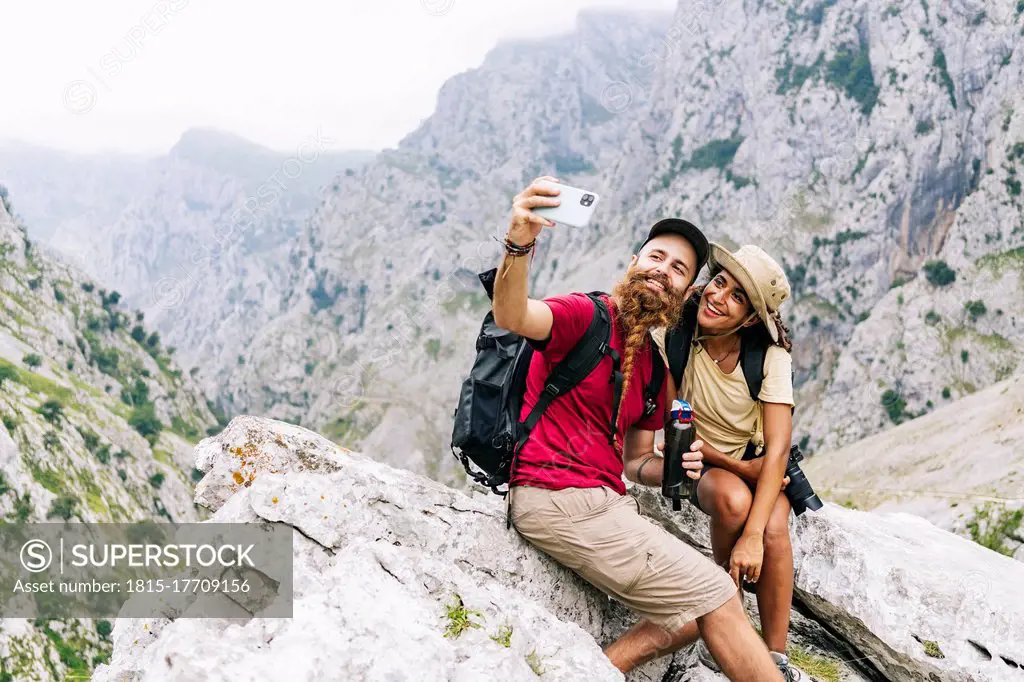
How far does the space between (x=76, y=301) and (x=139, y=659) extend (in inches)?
6966

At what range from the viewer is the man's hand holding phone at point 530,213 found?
4.82m

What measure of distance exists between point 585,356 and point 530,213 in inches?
67.5

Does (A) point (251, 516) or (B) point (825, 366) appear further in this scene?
(B) point (825, 366)

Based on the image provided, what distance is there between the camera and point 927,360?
120 meters

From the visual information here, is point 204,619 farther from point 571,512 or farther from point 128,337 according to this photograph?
point 128,337

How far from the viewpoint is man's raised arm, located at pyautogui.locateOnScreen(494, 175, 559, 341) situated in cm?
483

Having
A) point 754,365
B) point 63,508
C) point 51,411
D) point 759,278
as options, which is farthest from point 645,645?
point 51,411

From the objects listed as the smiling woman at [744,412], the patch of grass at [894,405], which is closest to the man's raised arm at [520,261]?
the smiling woman at [744,412]

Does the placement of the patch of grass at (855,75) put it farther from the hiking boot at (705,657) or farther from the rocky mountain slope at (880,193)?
the hiking boot at (705,657)

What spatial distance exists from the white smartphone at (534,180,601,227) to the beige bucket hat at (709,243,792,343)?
8.17 feet

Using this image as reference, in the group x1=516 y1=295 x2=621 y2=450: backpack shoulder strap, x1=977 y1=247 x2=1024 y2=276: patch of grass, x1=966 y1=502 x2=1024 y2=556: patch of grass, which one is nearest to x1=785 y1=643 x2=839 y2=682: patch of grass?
x1=516 y1=295 x2=621 y2=450: backpack shoulder strap

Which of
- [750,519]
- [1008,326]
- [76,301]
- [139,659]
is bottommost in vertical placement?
[76,301]

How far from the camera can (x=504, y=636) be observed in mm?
5082

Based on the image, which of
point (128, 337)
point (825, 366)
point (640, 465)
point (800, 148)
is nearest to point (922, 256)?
point (825, 366)
